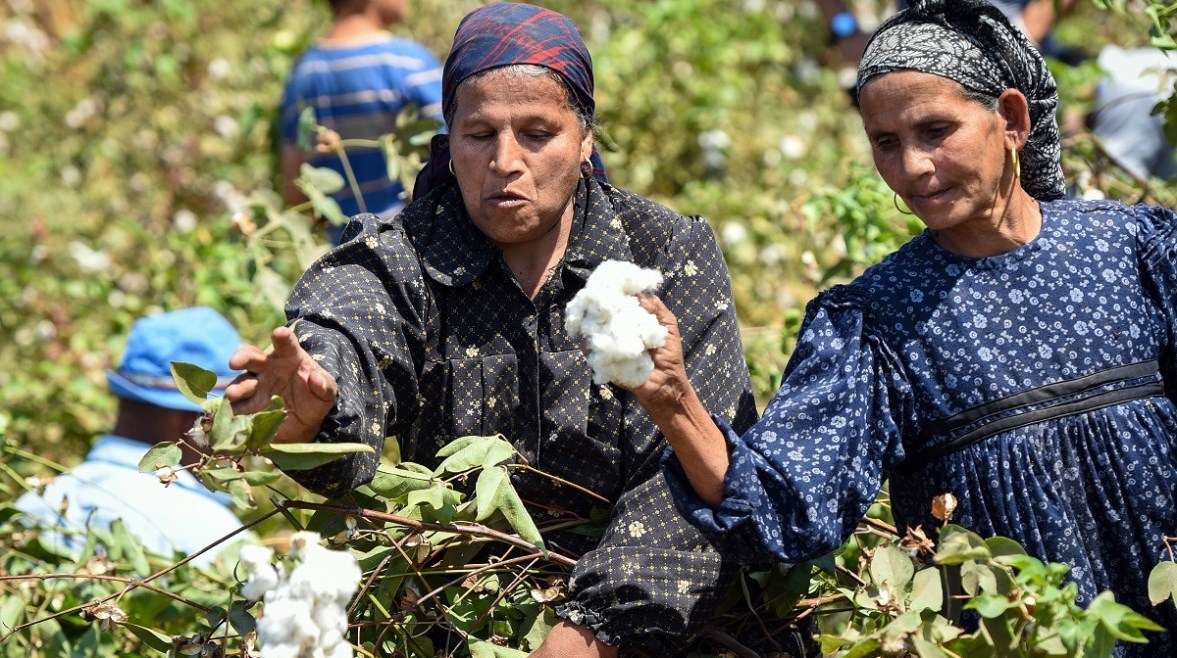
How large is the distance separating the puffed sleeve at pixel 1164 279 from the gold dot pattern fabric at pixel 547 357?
0.56 metres

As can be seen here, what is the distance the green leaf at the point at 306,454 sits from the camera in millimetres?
1707

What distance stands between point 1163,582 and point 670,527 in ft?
2.01

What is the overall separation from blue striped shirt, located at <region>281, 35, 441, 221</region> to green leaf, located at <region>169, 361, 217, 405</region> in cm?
204

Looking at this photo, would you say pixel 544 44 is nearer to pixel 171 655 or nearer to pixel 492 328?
pixel 492 328

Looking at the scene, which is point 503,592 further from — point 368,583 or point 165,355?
point 165,355

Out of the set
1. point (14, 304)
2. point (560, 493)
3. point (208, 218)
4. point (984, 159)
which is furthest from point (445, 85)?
point (208, 218)

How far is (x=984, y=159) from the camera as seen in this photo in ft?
6.49

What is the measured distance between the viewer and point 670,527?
1.98 m

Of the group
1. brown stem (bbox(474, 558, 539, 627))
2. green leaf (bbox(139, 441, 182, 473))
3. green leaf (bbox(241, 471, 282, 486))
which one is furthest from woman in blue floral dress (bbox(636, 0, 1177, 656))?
green leaf (bbox(139, 441, 182, 473))

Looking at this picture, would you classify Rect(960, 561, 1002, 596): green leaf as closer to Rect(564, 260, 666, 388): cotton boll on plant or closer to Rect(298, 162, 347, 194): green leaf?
Rect(564, 260, 666, 388): cotton boll on plant

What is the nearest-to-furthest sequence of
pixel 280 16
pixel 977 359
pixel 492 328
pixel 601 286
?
pixel 601 286 < pixel 977 359 < pixel 492 328 < pixel 280 16

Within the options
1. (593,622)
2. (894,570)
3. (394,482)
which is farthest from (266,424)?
(894,570)

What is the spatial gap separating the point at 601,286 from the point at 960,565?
576 mm

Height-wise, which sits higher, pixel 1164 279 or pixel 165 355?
pixel 1164 279
